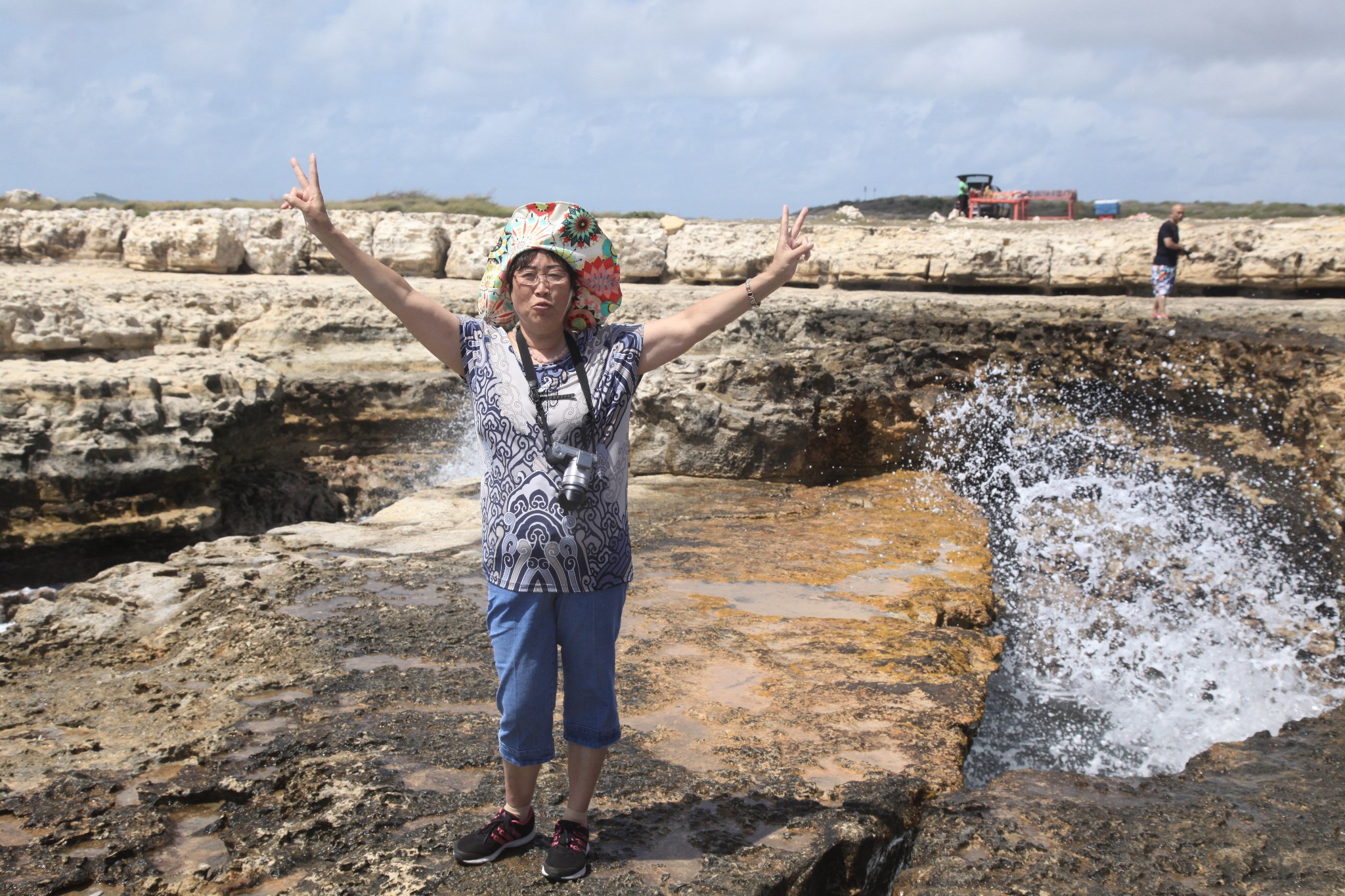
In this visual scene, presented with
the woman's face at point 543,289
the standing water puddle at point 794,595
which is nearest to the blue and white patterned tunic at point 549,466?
the woman's face at point 543,289

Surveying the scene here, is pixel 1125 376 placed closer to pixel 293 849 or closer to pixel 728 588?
Result: pixel 728 588

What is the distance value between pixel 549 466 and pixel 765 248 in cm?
1102

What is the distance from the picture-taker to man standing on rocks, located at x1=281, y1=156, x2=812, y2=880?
2.15m

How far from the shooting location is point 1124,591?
5.63m

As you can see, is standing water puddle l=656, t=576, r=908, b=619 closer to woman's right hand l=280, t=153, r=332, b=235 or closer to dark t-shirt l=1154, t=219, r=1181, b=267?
woman's right hand l=280, t=153, r=332, b=235

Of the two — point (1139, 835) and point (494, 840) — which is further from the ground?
point (494, 840)

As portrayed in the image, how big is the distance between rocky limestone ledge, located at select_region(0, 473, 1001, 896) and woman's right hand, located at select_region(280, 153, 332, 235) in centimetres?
144

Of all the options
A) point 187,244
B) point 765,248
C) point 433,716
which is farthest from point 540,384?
point 187,244

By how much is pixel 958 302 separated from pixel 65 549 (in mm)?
8638

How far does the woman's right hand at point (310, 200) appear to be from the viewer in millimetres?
2197

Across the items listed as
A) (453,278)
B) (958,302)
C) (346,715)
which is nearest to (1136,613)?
(346,715)

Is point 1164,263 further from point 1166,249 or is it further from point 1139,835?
point 1139,835

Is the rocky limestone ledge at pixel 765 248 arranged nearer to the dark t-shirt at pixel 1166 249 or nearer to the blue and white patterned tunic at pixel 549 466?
the dark t-shirt at pixel 1166 249

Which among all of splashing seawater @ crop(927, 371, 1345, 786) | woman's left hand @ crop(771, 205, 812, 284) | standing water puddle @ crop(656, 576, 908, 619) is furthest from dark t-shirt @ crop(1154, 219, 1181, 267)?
woman's left hand @ crop(771, 205, 812, 284)
